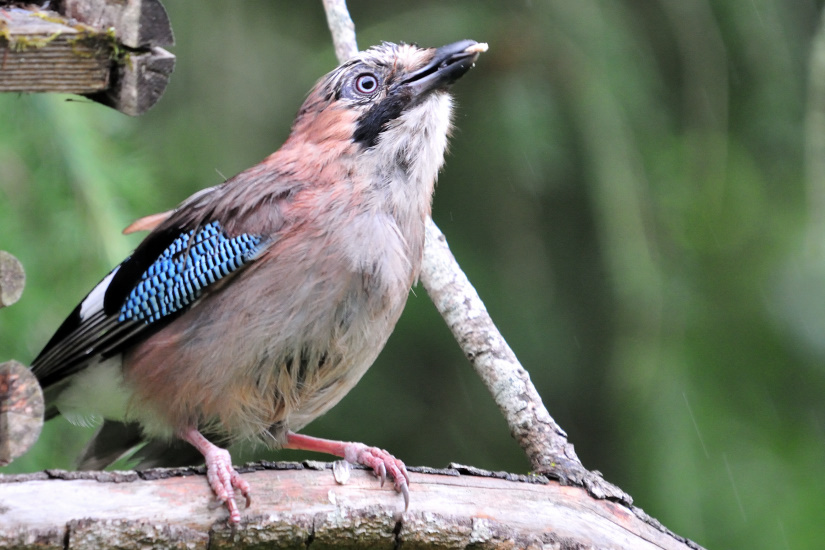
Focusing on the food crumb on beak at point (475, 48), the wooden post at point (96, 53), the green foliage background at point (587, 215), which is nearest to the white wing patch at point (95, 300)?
the green foliage background at point (587, 215)

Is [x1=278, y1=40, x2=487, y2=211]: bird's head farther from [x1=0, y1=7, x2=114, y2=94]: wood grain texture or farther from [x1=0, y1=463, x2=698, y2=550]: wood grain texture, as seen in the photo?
[x1=0, y1=463, x2=698, y2=550]: wood grain texture

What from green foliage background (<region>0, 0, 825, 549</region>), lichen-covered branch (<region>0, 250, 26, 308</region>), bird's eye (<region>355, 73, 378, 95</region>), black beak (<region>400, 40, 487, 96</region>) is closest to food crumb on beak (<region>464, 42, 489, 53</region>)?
black beak (<region>400, 40, 487, 96</region>)

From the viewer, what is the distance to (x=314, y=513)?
221 centimetres

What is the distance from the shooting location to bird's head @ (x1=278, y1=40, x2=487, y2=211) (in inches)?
109

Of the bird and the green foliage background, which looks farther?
the green foliage background

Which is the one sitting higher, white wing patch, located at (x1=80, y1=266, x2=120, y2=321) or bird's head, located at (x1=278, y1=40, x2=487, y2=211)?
bird's head, located at (x1=278, y1=40, x2=487, y2=211)

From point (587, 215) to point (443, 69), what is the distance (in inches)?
56.7

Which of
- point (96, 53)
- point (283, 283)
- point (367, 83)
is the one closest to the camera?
point (96, 53)

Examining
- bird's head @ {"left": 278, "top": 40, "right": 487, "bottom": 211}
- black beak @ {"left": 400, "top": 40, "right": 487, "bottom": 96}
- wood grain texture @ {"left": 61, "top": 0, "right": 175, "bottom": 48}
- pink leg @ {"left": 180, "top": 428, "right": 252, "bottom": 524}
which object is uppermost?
black beak @ {"left": 400, "top": 40, "right": 487, "bottom": 96}

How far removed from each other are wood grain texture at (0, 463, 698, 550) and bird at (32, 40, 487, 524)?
0.48 feet

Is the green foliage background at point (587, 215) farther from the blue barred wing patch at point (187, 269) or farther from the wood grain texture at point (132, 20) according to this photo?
the wood grain texture at point (132, 20)

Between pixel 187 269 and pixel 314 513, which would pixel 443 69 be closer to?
pixel 187 269

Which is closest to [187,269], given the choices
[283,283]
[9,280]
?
[283,283]

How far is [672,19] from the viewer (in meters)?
3.76
